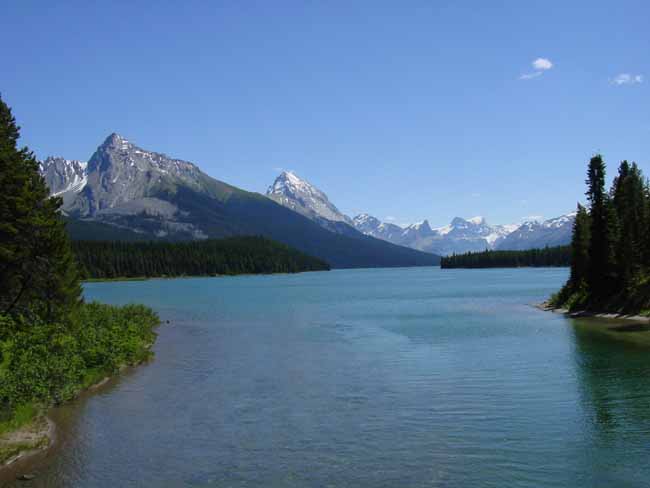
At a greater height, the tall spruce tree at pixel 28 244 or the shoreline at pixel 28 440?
the tall spruce tree at pixel 28 244

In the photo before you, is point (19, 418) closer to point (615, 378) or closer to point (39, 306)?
point (39, 306)

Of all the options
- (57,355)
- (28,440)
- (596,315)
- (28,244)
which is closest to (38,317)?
(28,244)

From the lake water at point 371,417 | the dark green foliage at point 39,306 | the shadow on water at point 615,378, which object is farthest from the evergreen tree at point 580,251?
the dark green foliage at point 39,306

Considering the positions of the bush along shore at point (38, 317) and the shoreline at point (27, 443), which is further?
the bush along shore at point (38, 317)

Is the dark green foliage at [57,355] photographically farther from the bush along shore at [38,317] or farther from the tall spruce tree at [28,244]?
the tall spruce tree at [28,244]

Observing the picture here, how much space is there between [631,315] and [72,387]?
64.0m

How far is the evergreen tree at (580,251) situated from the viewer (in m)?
92.6

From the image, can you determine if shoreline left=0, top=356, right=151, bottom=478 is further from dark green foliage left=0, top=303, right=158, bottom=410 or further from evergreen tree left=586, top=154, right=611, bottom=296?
evergreen tree left=586, top=154, right=611, bottom=296

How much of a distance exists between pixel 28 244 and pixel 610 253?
70147mm

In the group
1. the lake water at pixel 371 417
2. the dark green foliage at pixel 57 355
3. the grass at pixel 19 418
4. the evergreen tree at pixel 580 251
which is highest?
the evergreen tree at pixel 580 251

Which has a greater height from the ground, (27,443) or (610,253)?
(610,253)

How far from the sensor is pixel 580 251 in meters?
95.6

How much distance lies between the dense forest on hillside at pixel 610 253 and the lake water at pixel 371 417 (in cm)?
1838

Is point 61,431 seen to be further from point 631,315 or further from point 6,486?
point 631,315
